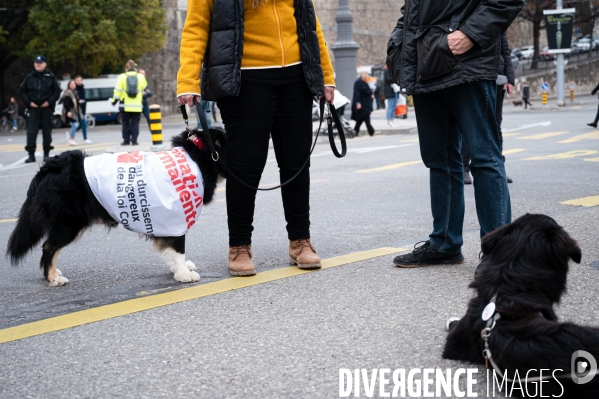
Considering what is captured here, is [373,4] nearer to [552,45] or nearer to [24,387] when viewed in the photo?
[552,45]

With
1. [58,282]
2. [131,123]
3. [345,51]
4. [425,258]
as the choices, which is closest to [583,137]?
[345,51]

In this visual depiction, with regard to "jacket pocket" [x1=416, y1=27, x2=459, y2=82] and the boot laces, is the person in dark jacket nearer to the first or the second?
"jacket pocket" [x1=416, y1=27, x2=459, y2=82]

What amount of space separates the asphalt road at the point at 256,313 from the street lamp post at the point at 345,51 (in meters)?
16.7

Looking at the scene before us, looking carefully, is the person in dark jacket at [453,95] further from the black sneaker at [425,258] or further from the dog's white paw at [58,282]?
the dog's white paw at [58,282]

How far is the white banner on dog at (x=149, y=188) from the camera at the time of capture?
4.49m

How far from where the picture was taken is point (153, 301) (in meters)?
4.19

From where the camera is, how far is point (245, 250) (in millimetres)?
4770

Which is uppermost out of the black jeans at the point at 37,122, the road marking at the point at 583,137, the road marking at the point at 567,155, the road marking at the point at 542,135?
the black jeans at the point at 37,122

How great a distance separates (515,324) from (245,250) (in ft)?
7.85

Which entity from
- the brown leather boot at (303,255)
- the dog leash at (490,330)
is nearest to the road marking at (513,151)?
the brown leather boot at (303,255)

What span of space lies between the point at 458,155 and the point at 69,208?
7.54 feet

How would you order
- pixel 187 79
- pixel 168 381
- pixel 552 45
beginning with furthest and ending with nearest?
pixel 552 45, pixel 187 79, pixel 168 381

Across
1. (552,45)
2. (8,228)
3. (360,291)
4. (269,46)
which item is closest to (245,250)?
(360,291)

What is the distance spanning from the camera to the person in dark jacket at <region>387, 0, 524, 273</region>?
422 centimetres
